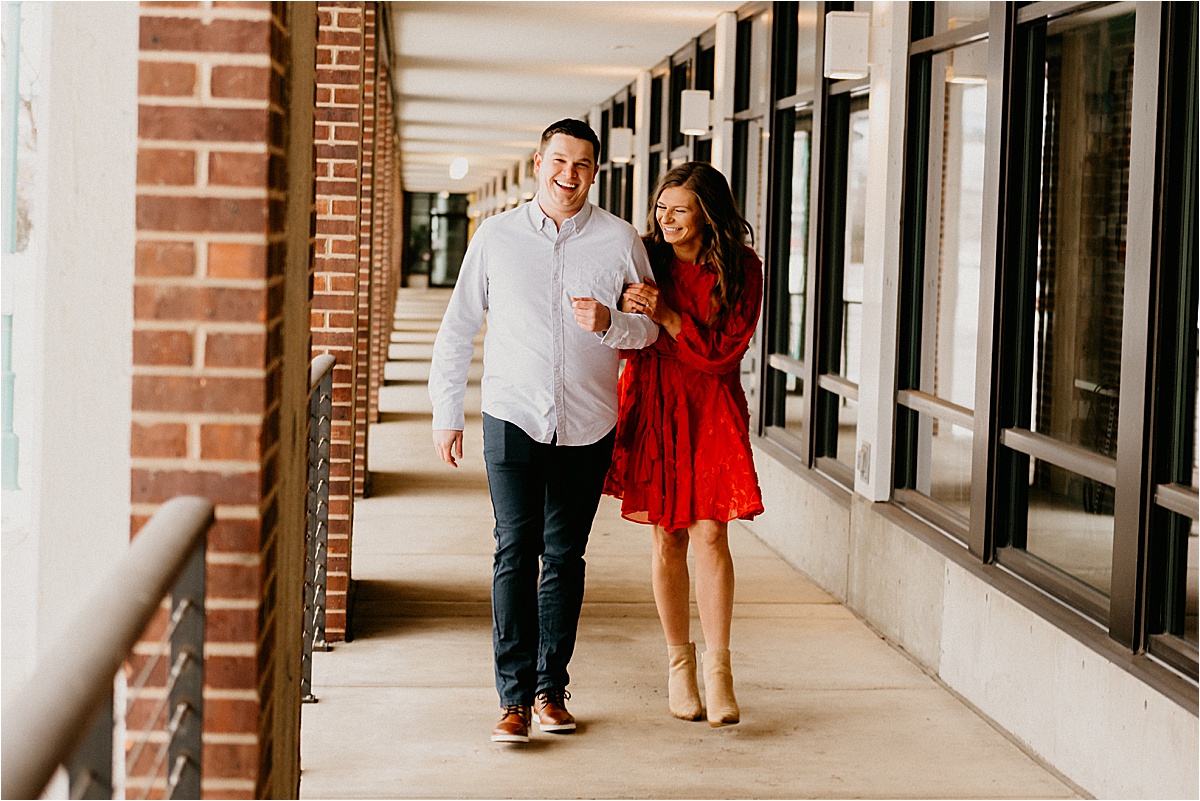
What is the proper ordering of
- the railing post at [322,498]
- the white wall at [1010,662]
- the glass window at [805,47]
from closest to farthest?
1. the white wall at [1010,662]
2. the railing post at [322,498]
3. the glass window at [805,47]

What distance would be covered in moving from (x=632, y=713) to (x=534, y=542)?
75 centimetres

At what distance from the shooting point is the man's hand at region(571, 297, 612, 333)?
3682 millimetres

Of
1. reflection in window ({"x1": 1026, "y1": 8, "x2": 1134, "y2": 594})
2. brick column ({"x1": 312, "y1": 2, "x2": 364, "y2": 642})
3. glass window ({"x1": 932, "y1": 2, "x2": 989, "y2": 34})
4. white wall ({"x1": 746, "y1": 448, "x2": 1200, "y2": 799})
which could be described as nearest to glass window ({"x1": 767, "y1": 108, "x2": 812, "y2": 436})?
white wall ({"x1": 746, "y1": 448, "x2": 1200, "y2": 799})

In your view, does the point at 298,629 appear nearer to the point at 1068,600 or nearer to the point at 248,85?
the point at 248,85

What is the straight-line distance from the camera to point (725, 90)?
927 cm

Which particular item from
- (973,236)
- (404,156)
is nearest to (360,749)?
(973,236)

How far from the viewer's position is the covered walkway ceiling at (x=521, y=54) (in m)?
9.83

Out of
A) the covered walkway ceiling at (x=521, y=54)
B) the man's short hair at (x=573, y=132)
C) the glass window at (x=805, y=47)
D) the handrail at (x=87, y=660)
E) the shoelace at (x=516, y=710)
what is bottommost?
the shoelace at (x=516, y=710)

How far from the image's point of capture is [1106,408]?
179 inches

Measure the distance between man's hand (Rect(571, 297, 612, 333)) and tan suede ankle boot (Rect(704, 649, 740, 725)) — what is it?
3.64 feet

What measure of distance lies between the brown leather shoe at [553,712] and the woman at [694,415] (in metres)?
0.37

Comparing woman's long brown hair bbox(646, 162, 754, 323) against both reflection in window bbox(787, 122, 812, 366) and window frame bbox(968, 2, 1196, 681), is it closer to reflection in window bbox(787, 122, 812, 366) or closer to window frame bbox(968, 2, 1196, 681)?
window frame bbox(968, 2, 1196, 681)

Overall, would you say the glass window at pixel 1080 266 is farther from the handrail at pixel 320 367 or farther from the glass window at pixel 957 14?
the handrail at pixel 320 367

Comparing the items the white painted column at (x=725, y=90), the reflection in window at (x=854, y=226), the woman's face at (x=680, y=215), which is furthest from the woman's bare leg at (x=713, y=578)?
the white painted column at (x=725, y=90)
